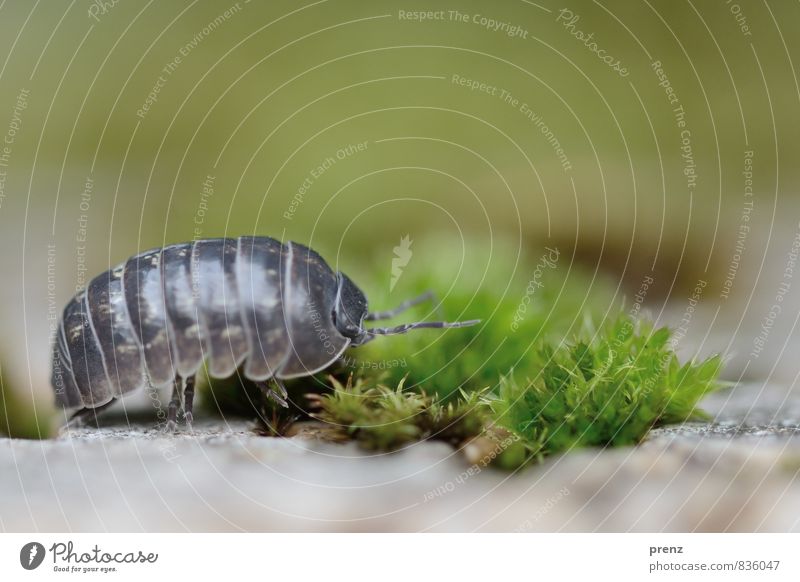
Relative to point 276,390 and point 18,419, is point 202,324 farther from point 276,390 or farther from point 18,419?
point 18,419

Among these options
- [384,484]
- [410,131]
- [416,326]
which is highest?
[410,131]

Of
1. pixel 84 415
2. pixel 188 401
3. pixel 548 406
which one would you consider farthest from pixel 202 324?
pixel 548 406

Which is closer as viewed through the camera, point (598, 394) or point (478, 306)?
point (598, 394)

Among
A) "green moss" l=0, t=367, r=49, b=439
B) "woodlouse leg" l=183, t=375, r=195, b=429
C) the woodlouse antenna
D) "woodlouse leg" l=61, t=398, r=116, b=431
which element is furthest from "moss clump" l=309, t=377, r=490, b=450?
"green moss" l=0, t=367, r=49, b=439

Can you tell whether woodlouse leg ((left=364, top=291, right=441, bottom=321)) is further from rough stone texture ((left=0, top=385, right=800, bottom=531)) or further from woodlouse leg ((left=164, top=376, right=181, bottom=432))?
woodlouse leg ((left=164, top=376, right=181, bottom=432))

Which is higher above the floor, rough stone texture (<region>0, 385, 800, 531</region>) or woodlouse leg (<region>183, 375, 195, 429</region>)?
woodlouse leg (<region>183, 375, 195, 429</region>)

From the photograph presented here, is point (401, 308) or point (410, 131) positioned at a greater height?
point (410, 131)
